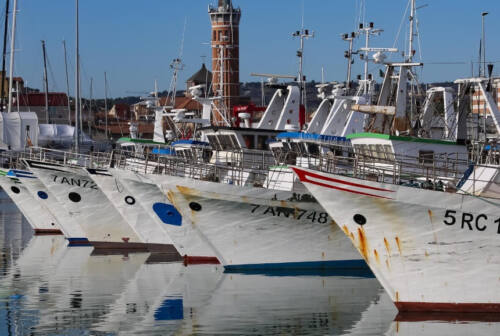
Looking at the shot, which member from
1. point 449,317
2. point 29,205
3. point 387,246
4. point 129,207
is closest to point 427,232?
point 387,246

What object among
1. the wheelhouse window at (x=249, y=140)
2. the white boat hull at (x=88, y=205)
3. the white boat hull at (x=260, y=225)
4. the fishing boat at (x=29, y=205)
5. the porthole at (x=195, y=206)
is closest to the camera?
the white boat hull at (x=260, y=225)

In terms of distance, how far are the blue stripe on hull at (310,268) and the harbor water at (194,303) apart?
0.33ft

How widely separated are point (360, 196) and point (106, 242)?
19426mm

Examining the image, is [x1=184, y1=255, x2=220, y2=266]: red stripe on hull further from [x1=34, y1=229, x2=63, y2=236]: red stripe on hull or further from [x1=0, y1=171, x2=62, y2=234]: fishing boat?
[x1=34, y1=229, x2=63, y2=236]: red stripe on hull

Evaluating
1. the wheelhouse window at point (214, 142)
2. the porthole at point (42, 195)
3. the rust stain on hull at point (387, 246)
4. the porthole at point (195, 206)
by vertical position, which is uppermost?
the wheelhouse window at point (214, 142)

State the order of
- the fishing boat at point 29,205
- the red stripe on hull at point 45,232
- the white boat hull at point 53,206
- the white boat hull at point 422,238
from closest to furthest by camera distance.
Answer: the white boat hull at point 422,238
the white boat hull at point 53,206
the fishing boat at point 29,205
the red stripe on hull at point 45,232

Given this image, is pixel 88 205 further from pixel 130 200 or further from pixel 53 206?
pixel 130 200

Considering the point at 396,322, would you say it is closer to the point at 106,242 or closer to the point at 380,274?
the point at 380,274

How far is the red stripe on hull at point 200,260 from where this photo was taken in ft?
110

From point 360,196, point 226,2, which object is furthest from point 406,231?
point 226,2

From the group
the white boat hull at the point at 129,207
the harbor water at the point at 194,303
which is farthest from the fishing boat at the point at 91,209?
the harbor water at the point at 194,303

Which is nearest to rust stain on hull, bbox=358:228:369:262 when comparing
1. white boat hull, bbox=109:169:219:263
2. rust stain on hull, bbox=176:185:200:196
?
rust stain on hull, bbox=176:185:200:196

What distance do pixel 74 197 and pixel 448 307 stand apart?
20.8 metres

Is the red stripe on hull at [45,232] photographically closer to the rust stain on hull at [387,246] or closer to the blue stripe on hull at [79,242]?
the blue stripe on hull at [79,242]
